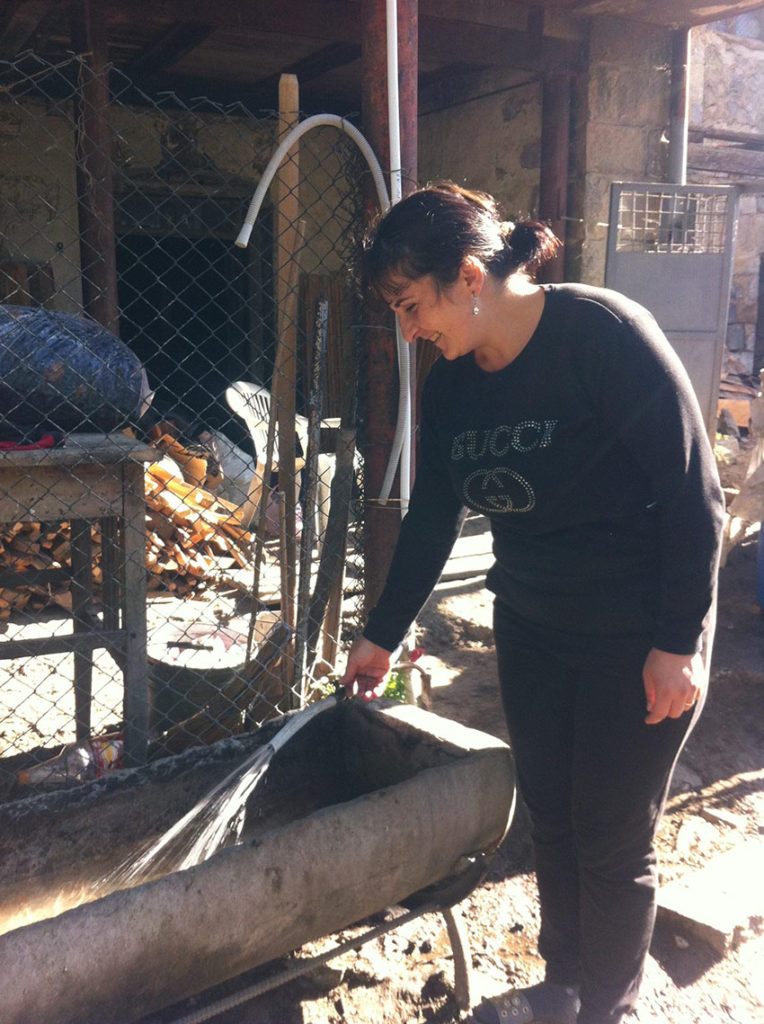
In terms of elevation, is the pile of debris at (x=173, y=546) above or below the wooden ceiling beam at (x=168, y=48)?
below

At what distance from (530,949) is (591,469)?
1467 mm

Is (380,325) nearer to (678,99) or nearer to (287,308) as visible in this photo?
(287,308)

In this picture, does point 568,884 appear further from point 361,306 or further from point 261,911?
point 361,306

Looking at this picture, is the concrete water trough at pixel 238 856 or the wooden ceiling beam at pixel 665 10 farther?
the wooden ceiling beam at pixel 665 10

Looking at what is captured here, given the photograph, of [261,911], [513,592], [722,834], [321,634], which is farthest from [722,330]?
[261,911]

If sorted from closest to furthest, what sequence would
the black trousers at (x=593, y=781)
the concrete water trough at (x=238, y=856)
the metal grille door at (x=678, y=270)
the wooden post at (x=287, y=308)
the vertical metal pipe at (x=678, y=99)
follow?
1. the concrete water trough at (x=238, y=856)
2. the black trousers at (x=593, y=781)
3. the wooden post at (x=287, y=308)
4. the metal grille door at (x=678, y=270)
5. the vertical metal pipe at (x=678, y=99)

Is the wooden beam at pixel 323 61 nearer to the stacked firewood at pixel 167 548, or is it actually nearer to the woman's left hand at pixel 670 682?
the stacked firewood at pixel 167 548

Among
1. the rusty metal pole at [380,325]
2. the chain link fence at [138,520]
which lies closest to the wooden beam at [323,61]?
the chain link fence at [138,520]

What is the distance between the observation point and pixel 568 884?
207cm

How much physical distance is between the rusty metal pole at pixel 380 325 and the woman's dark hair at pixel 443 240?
878 millimetres

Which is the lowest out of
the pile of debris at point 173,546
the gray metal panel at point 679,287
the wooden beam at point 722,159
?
the pile of debris at point 173,546

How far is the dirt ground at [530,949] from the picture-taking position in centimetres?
221

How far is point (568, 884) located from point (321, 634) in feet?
3.75

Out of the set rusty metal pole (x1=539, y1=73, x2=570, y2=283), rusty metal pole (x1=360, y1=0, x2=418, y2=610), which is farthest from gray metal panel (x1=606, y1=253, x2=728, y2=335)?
rusty metal pole (x1=360, y1=0, x2=418, y2=610)
